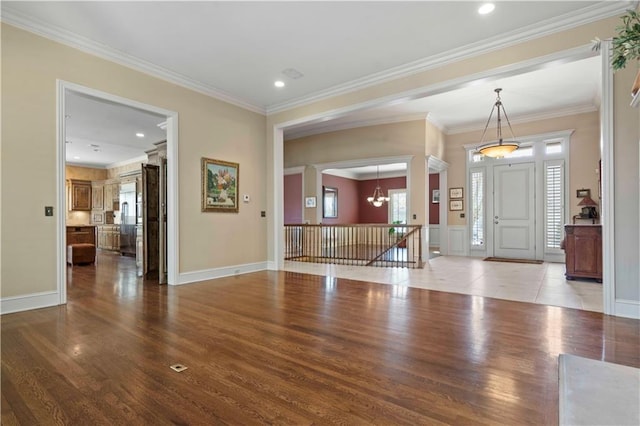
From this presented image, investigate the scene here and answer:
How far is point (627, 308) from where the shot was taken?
10.8ft

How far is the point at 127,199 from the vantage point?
992 cm

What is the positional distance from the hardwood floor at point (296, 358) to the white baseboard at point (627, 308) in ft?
0.61

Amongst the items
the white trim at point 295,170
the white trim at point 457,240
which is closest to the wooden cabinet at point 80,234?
the white trim at point 295,170

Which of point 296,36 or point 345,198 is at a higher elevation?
point 296,36

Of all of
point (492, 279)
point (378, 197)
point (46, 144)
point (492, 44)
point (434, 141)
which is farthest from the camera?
point (378, 197)

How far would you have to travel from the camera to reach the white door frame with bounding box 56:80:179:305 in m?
3.78

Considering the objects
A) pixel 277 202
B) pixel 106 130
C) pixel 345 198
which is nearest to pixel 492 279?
pixel 277 202

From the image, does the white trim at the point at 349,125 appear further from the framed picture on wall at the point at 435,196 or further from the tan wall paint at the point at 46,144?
the framed picture on wall at the point at 435,196

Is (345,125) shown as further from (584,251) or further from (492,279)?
(584,251)

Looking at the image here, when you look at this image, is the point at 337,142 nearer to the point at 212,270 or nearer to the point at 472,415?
the point at 212,270

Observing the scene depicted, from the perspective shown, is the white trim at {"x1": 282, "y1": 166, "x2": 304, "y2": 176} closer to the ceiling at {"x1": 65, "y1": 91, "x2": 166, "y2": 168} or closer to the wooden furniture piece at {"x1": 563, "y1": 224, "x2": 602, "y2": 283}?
the ceiling at {"x1": 65, "y1": 91, "x2": 166, "y2": 168}

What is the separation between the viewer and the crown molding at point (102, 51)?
11.4 feet

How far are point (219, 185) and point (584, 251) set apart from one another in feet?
20.5

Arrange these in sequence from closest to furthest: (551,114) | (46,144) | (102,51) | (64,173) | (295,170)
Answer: (46,144) → (64,173) → (102,51) → (551,114) → (295,170)
